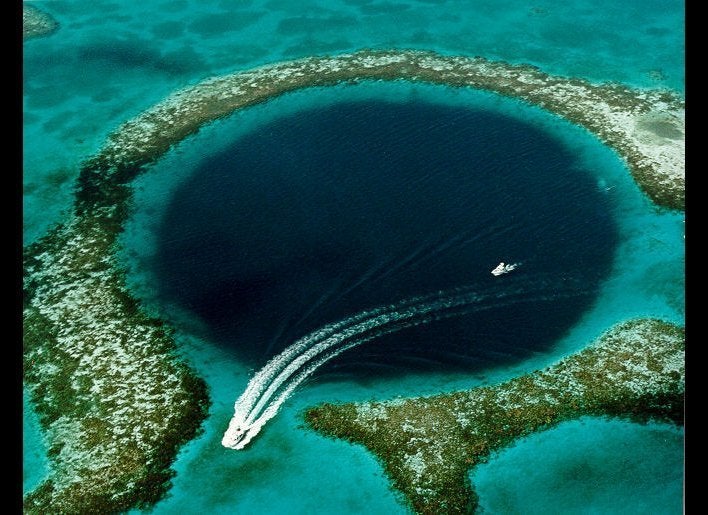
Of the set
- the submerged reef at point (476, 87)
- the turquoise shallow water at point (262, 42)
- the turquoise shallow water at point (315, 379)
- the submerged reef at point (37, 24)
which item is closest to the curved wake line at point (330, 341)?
the turquoise shallow water at point (315, 379)

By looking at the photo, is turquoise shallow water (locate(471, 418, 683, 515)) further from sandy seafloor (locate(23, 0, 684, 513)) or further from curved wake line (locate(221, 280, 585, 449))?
curved wake line (locate(221, 280, 585, 449))

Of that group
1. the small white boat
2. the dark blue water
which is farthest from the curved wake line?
the small white boat

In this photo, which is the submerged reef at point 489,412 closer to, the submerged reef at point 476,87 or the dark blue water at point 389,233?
the dark blue water at point 389,233

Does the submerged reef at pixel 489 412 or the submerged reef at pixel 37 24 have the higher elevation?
the submerged reef at pixel 37 24

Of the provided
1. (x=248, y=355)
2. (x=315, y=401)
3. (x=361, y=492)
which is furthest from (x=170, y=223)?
(x=361, y=492)

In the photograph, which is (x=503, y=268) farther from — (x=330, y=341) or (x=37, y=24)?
(x=37, y=24)

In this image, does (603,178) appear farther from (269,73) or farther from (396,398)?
(269,73)

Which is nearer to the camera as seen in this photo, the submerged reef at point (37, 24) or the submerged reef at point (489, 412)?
the submerged reef at point (489, 412)

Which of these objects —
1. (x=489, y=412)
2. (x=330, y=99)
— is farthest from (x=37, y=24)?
(x=489, y=412)
